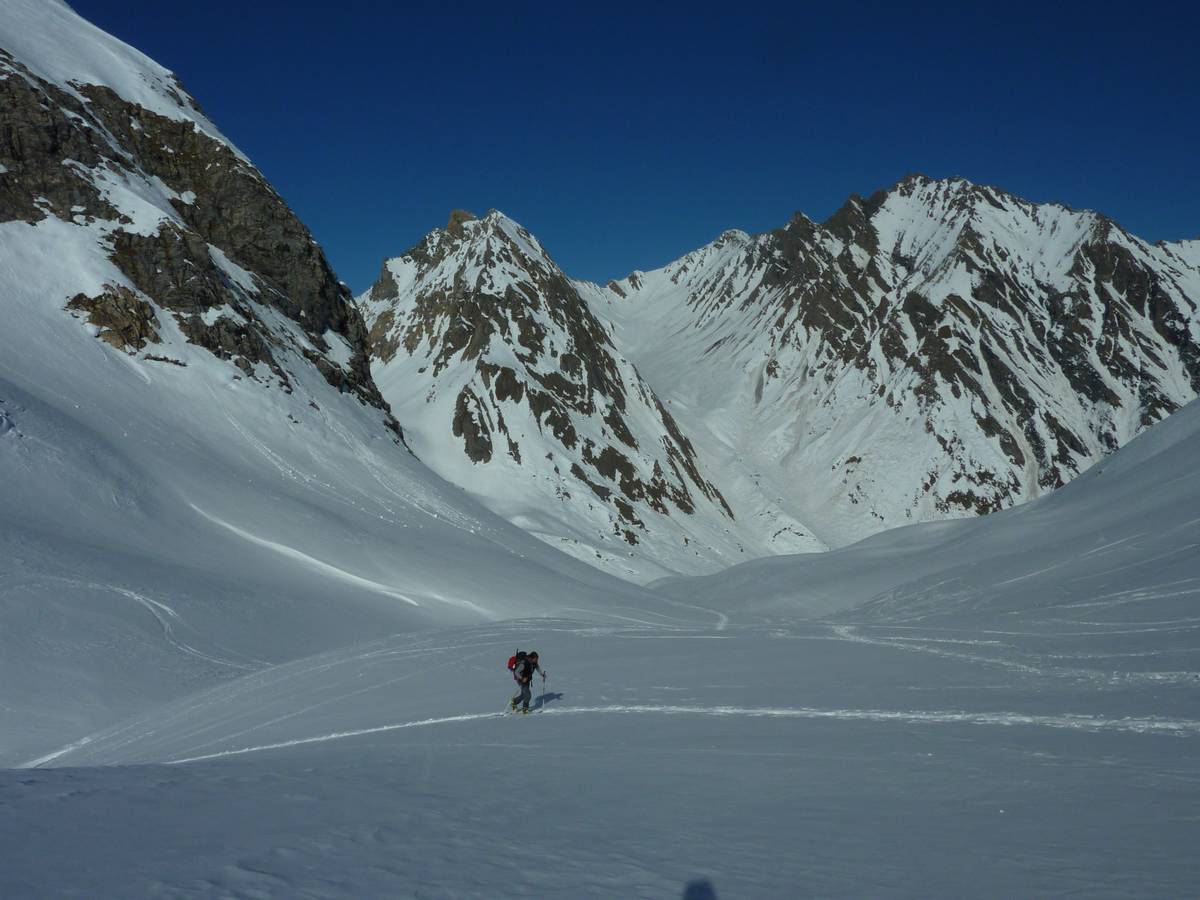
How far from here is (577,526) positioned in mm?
83750

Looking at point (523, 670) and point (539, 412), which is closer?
point (523, 670)

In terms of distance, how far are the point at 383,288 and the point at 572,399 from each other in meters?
59.6

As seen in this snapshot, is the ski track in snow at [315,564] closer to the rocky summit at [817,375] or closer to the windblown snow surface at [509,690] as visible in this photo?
the windblown snow surface at [509,690]

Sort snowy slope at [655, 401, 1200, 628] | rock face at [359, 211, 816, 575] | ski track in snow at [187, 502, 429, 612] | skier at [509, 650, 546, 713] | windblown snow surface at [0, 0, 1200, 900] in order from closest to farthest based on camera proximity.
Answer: windblown snow surface at [0, 0, 1200, 900] → skier at [509, 650, 546, 713] → snowy slope at [655, 401, 1200, 628] → ski track in snow at [187, 502, 429, 612] → rock face at [359, 211, 816, 575]

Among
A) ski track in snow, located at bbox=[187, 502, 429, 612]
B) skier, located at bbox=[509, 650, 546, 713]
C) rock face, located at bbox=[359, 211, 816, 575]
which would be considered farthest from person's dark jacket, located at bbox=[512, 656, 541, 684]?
rock face, located at bbox=[359, 211, 816, 575]

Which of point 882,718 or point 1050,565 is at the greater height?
point 1050,565

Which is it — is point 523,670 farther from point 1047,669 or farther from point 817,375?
point 817,375

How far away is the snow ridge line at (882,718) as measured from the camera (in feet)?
28.5

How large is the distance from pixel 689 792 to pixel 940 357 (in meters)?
133

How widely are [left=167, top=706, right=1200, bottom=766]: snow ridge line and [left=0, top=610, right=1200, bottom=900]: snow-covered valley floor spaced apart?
0.19 feet

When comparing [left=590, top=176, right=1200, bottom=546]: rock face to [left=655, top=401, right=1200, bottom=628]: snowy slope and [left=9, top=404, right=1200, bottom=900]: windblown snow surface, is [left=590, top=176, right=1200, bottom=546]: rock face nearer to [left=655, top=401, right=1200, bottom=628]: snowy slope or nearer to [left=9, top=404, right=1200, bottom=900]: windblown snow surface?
[left=655, top=401, right=1200, bottom=628]: snowy slope

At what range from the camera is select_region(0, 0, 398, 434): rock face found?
161 ft

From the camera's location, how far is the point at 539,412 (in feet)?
320

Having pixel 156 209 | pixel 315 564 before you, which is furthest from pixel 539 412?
A: pixel 315 564
